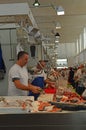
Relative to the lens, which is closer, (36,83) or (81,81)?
(36,83)

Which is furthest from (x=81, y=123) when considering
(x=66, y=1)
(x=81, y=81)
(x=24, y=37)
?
(x=66, y=1)

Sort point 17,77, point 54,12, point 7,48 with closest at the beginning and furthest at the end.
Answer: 1. point 17,77
2. point 7,48
3. point 54,12

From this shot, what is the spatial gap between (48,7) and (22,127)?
10.2 metres

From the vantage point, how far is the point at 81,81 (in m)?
10.1

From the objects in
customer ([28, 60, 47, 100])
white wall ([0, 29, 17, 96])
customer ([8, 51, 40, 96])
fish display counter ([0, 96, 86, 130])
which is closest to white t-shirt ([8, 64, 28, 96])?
customer ([8, 51, 40, 96])

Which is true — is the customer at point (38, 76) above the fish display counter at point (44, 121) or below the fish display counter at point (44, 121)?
Result: above

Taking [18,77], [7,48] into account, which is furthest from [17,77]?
[7,48]

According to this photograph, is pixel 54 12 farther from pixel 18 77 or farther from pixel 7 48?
pixel 18 77

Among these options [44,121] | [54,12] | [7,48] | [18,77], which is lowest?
[44,121]

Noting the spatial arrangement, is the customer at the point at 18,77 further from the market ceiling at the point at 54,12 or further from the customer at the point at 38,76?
the market ceiling at the point at 54,12

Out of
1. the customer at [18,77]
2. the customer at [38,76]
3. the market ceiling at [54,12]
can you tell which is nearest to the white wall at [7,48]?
the customer at [38,76]

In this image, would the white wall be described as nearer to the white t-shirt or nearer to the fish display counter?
the white t-shirt

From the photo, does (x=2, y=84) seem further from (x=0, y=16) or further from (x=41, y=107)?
(x=41, y=107)

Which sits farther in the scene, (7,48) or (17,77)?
(7,48)
